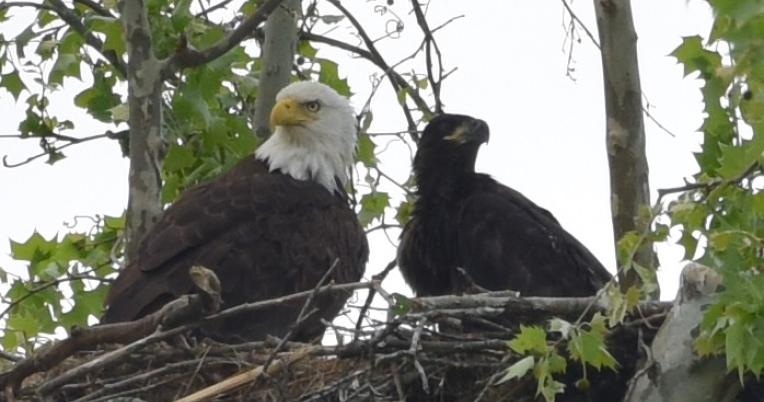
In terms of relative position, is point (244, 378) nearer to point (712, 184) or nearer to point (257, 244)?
point (257, 244)

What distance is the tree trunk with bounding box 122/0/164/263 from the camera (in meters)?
7.55

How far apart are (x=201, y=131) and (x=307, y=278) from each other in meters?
1.10

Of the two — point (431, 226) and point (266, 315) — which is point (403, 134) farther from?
point (266, 315)

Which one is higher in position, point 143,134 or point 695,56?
point 143,134

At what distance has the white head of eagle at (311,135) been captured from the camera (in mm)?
8281

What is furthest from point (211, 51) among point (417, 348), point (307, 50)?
point (307, 50)

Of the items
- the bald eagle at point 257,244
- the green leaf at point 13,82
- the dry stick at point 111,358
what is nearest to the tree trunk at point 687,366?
the dry stick at point 111,358

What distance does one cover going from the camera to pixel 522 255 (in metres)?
7.66

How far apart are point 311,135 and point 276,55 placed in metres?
0.41

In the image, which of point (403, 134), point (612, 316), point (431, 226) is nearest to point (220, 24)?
point (403, 134)

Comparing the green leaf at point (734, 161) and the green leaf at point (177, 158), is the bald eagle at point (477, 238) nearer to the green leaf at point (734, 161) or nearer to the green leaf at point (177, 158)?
the green leaf at point (177, 158)

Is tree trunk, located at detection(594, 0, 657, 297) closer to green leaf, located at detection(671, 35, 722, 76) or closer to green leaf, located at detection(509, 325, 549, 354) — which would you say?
green leaf, located at detection(671, 35, 722, 76)

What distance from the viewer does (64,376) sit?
6.16 meters

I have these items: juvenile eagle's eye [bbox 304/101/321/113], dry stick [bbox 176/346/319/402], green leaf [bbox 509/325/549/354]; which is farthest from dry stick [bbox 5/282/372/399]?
juvenile eagle's eye [bbox 304/101/321/113]
